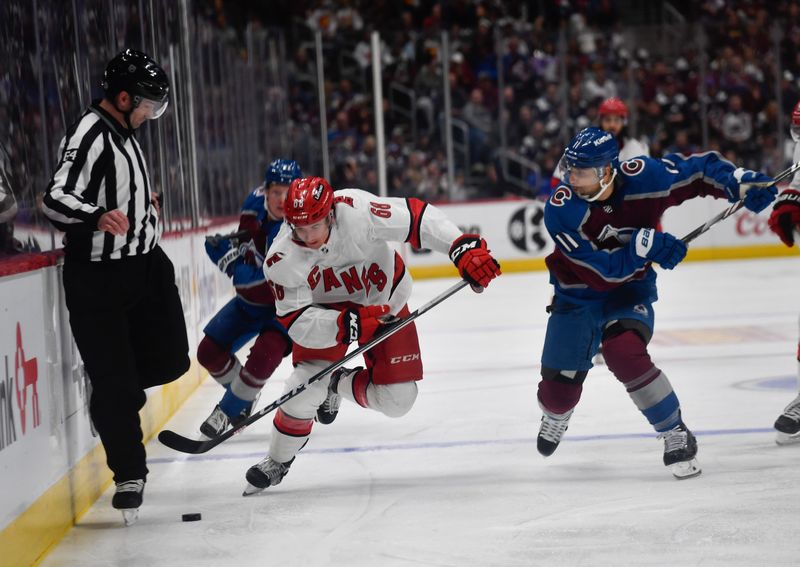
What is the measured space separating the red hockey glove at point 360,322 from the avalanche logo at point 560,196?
0.61m

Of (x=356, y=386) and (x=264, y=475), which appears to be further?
(x=356, y=386)

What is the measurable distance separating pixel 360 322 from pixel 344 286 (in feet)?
0.74

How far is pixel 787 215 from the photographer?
12.1ft

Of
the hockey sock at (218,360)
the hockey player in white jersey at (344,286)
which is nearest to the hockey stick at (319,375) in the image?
the hockey player in white jersey at (344,286)

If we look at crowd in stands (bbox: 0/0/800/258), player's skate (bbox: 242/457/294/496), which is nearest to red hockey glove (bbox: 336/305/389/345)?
player's skate (bbox: 242/457/294/496)

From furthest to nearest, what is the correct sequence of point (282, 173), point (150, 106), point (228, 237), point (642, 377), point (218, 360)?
point (218, 360)
point (228, 237)
point (282, 173)
point (642, 377)
point (150, 106)

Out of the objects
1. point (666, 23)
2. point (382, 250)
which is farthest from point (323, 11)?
point (382, 250)

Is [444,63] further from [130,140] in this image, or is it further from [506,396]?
[130,140]

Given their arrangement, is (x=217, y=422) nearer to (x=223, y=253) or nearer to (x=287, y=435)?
(x=223, y=253)

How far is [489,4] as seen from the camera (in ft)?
41.5

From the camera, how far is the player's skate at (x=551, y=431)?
3561mm

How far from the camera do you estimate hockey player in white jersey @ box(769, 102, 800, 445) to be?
3641 mm

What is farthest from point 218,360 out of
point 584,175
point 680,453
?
point 680,453

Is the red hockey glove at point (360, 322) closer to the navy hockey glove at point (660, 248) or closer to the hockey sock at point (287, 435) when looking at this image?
the hockey sock at point (287, 435)
